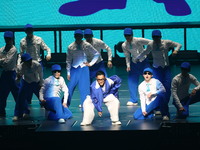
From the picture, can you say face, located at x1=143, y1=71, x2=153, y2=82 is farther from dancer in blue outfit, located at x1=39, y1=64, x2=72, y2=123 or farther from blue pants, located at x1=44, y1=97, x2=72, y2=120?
blue pants, located at x1=44, y1=97, x2=72, y2=120

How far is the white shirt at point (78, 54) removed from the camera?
15.0 m

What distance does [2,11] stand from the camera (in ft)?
68.8

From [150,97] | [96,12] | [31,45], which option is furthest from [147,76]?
[96,12]

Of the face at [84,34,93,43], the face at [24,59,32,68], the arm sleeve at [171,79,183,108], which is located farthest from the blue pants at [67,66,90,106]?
the arm sleeve at [171,79,183,108]

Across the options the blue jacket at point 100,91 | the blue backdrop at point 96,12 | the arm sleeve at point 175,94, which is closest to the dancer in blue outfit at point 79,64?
the blue jacket at point 100,91

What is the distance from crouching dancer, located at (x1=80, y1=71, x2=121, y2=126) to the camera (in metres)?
13.4

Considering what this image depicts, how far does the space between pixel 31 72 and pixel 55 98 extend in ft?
2.18

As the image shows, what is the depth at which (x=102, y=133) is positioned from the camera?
42.2ft

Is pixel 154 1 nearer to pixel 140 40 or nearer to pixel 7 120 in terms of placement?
pixel 140 40

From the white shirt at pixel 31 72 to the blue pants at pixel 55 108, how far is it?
1.51ft

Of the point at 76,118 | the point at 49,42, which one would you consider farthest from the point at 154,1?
the point at 76,118

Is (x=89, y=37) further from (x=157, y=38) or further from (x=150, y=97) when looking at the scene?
(x=150, y=97)

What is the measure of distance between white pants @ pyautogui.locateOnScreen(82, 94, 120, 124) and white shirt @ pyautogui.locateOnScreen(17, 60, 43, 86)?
3.76ft

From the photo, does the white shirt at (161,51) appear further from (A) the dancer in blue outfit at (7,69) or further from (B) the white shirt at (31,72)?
(A) the dancer in blue outfit at (7,69)
